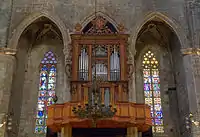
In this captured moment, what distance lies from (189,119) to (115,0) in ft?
28.8

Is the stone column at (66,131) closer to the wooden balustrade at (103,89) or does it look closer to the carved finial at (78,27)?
the wooden balustrade at (103,89)

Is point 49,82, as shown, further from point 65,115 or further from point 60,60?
point 65,115

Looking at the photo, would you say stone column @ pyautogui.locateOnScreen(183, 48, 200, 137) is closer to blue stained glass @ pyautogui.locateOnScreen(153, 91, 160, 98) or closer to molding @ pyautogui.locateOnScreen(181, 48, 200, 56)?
molding @ pyautogui.locateOnScreen(181, 48, 200, 56)

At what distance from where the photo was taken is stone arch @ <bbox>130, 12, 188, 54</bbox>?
18.3 metres

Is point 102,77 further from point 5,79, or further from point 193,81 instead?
point 5,79

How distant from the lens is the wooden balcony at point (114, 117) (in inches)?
560

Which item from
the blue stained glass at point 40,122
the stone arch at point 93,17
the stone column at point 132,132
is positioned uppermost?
the stone arch at point 93,17

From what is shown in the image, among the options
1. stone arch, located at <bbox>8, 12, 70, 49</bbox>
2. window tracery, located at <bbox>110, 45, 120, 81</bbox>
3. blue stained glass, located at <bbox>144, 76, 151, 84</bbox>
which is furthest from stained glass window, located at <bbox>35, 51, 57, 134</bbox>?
blue stained glass, located at <bbox>144, 76, 151, 84</bbox>

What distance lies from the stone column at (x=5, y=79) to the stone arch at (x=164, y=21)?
24.0 ft

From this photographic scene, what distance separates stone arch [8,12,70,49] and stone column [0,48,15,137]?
0.72m

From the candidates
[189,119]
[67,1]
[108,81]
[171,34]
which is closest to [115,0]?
[67,1]

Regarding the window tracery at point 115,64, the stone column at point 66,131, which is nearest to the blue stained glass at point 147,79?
the window tracery at point 115,64

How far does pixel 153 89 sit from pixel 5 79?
375 inches

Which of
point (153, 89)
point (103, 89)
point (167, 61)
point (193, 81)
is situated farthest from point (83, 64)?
point (167, 61)
